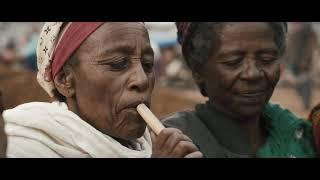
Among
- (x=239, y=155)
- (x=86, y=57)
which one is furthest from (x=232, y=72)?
(x=86, y=57)

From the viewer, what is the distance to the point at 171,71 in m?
3.86

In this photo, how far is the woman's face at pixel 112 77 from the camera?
10.2 feet

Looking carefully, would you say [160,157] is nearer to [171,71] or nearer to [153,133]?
[153,133]

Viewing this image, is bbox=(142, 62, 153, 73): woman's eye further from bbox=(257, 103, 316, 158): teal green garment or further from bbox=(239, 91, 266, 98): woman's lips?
bbox=(257, 103, 316, 158): teal green garment

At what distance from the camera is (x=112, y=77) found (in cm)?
312

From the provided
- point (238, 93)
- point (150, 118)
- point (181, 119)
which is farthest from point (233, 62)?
point (150, 118)

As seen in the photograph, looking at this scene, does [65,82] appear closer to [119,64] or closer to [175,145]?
[119,64]

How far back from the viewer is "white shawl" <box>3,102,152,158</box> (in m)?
3.04

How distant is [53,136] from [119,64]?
0.39m

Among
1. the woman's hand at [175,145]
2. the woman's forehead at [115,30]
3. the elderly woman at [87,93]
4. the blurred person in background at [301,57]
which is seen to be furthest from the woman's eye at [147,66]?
the blurred person in background at [301,57]

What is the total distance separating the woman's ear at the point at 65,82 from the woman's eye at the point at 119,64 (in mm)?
164
